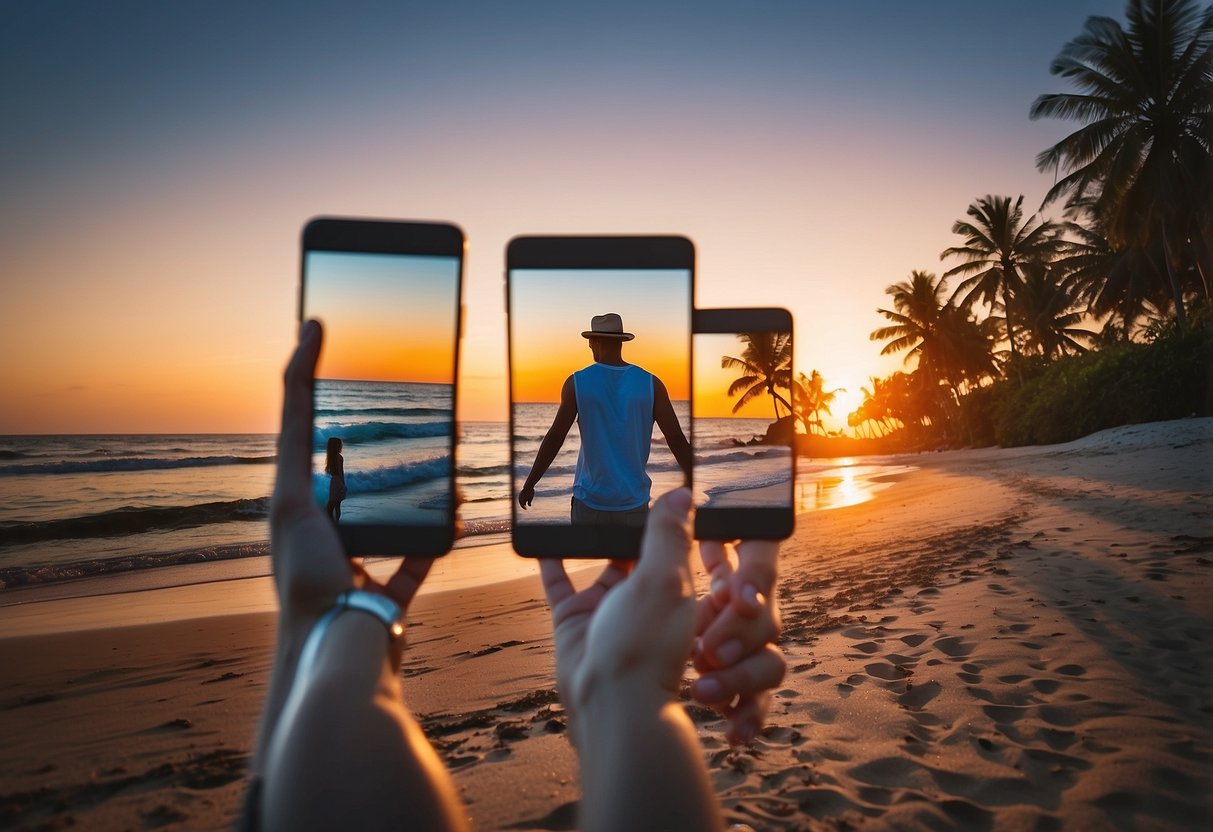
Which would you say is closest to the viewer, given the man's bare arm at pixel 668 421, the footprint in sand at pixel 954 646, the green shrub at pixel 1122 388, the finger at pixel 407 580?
the finger at pixel 407 580

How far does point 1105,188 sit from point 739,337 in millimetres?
24894

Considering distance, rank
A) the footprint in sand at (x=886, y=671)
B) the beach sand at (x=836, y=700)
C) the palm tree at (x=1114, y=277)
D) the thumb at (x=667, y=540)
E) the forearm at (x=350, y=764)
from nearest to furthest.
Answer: the forearm at (x=350, y=764) → the thumb at (x=667, y=540) → the beach sand at (x=836, y=700) → the footprint in sand at (x=886, y=671) → the palm tree at (x=1114, y=277)

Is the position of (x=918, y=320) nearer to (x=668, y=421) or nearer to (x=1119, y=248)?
(x=1119, y=248)

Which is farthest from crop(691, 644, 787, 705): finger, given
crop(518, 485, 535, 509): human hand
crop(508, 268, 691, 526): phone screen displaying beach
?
crop(518, 485, 535, 509): human hand

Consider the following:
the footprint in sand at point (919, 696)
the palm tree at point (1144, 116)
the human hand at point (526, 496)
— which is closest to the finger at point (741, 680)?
the human hand at point (526, 496)

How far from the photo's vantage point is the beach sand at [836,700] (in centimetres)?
228

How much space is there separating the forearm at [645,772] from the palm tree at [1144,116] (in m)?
25.2

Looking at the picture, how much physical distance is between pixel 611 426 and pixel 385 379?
0.58 meters

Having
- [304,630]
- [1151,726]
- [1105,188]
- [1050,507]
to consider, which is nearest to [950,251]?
[1105,188]

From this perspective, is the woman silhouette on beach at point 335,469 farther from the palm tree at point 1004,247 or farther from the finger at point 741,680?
the palm tree at point 1004,247

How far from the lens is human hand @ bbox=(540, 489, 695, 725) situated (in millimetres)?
1061

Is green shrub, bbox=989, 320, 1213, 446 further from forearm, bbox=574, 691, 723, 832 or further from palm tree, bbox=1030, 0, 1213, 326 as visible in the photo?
forearm, bbox=574, 691, 723, 832

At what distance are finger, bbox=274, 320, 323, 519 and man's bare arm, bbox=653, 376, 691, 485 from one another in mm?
787

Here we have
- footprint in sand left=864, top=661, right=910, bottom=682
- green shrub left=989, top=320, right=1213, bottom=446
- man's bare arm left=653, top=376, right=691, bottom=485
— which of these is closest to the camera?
man's bare arm left=653, top=376, right=691, bottom=485
